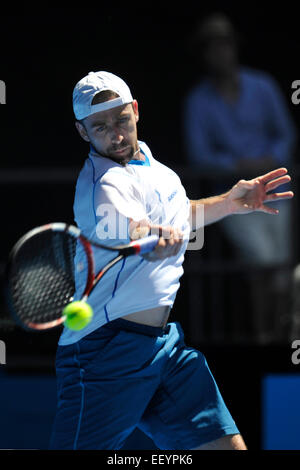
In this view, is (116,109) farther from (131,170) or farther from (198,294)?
(198,294)

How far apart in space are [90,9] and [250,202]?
12.7 feet

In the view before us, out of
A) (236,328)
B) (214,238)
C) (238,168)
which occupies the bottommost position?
(236,328)

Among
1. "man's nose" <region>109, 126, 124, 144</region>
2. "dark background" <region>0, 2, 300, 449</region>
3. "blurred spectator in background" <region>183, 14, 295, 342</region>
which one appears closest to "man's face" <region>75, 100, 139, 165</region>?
"man's nose" <region>109, 126, 124, 144</region>

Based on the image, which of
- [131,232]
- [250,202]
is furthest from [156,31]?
[131,232]

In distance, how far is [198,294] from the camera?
6.66 metres

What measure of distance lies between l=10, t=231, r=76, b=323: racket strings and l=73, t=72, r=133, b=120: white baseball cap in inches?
18.5

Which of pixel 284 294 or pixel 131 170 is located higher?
pixel 131 170

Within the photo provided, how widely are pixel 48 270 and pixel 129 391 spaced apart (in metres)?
0.56

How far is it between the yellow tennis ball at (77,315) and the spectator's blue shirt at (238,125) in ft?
10.4

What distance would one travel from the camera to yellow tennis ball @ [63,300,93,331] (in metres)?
3.75

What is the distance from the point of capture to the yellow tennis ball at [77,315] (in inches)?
148

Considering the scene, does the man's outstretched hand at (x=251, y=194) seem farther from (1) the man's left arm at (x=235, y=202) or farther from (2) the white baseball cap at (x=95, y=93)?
(2) the white baseball cap at (x=95, y=93)

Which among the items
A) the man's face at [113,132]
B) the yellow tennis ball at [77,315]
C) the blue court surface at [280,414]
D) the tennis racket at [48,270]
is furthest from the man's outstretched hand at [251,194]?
the blue court surface at [280,414]

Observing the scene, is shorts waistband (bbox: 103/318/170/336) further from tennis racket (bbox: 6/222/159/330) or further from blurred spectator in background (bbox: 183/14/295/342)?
blurred spectator in background (bbox: 183/14/295/342)
